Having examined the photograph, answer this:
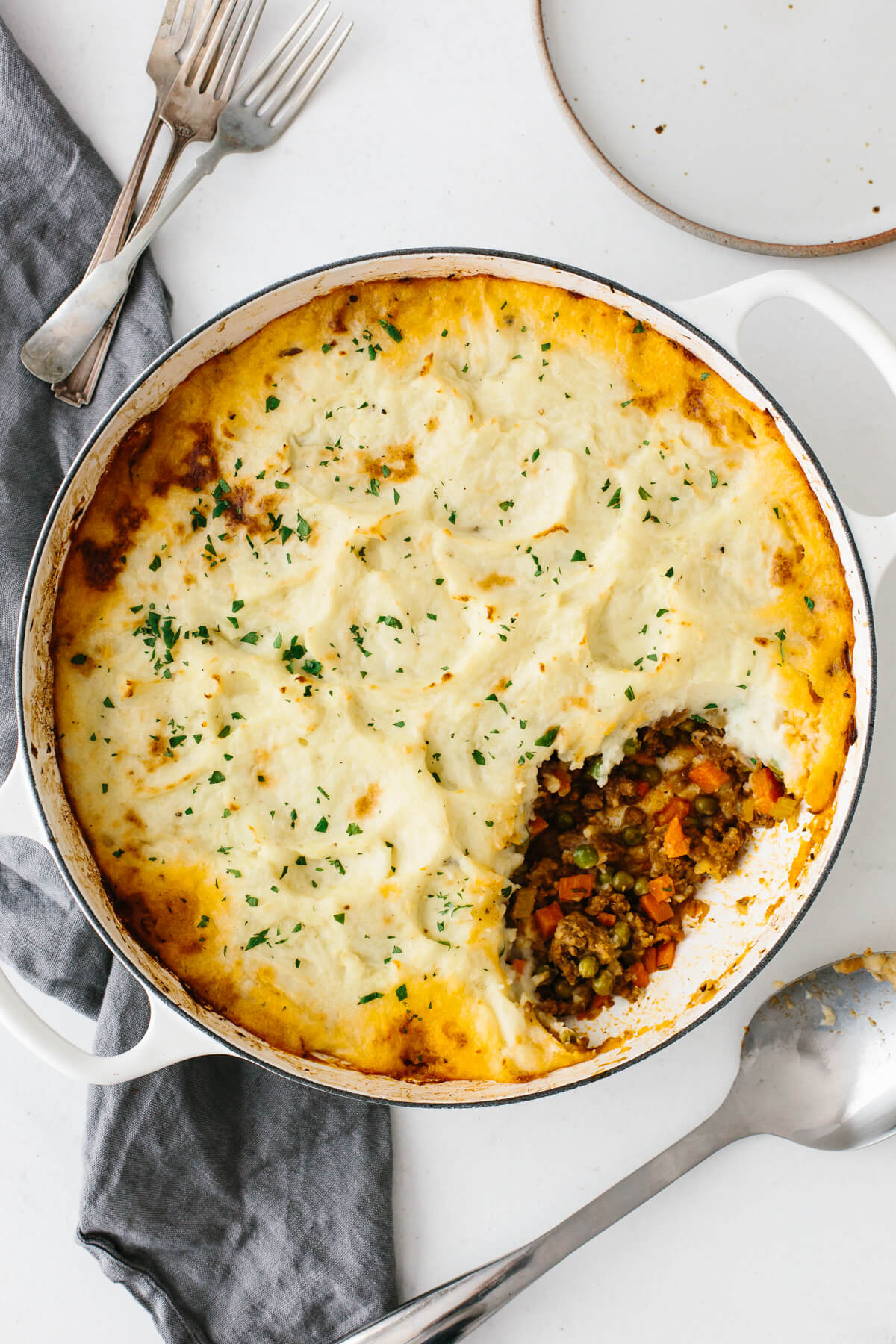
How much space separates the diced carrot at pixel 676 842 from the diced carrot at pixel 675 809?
2 centimetres

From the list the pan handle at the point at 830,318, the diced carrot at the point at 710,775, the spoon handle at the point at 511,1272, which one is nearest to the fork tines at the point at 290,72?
the pan handle at the point at 830,318

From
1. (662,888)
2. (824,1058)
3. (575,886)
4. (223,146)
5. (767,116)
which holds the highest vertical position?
(767,116)

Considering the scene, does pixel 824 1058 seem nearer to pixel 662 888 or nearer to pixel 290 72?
pixel 662 888

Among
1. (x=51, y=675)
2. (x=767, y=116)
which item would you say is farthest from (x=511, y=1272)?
(x=767, y=116)

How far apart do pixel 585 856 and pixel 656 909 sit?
28 centimetres

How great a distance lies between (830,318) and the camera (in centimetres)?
274

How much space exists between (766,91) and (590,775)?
2.29 m

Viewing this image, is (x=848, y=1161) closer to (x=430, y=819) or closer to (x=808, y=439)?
(x=430, y=819)

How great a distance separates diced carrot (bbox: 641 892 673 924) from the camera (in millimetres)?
3041

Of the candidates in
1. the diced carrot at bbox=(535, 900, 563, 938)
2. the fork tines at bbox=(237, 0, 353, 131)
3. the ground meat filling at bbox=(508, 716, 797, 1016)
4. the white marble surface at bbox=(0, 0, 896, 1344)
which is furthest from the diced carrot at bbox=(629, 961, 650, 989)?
the fork tines at bbox=(237, 0, 353, 131)

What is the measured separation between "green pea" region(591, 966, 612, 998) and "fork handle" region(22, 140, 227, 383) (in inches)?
96.9

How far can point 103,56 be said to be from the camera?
3.35m

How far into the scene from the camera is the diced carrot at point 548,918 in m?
3.04

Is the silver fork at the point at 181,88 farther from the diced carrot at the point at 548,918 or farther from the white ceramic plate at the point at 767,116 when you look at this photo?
the diced carrot at the point at 548,918
